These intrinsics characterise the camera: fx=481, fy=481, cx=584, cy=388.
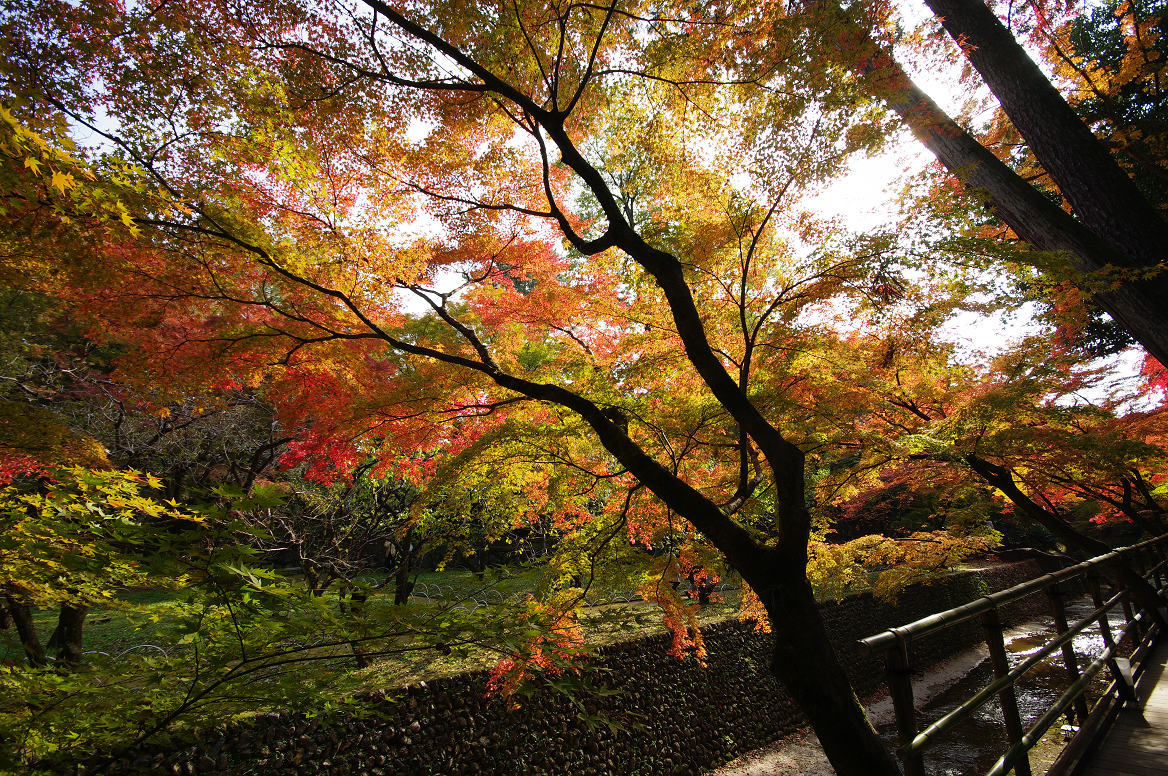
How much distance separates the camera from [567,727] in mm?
5910

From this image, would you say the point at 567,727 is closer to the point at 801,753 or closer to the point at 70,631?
the point at 801,753

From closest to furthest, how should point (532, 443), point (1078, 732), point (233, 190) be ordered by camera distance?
point (1078, 732) < point (233, 190) < point (532, 443)

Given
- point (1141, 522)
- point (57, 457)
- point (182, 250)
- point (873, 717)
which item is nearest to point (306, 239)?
point (182, 250)

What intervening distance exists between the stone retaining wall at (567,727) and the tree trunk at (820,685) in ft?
1.31

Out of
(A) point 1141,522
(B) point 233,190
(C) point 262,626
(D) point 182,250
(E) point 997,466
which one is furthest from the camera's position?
(A) point 1141,522

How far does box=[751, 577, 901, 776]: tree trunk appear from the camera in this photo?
2926 millimetres

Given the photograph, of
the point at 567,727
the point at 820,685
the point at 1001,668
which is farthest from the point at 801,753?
the point at 1001,668

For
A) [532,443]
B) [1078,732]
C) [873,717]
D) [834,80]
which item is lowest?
[873,717]

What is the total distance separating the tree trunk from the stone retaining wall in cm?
40

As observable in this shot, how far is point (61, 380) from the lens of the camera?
27.9ft

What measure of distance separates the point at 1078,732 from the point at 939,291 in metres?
3.68

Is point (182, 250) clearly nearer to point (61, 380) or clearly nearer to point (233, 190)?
point (233, 190)

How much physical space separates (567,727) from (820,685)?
4.01 metres

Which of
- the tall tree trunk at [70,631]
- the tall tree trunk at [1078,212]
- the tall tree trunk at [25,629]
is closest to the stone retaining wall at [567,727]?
the tall tree trunk at [25,629]
